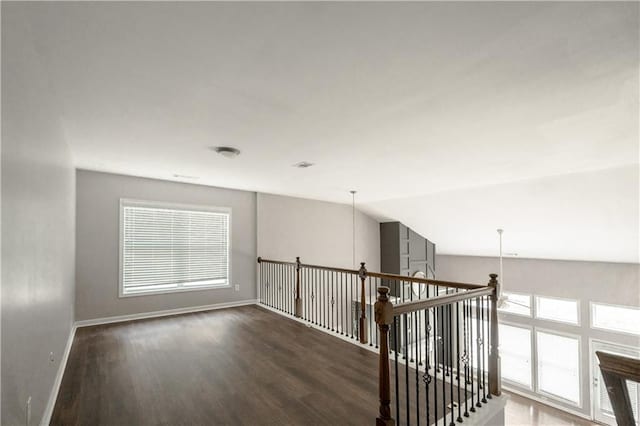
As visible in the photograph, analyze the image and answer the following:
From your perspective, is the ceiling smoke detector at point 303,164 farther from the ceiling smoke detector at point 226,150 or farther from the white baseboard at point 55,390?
the white baseboard at point 55,390

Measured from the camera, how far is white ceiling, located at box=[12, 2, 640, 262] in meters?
1.54

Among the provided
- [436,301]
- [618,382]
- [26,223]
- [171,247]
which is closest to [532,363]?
[436,301]

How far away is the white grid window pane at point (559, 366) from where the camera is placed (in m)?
7.18

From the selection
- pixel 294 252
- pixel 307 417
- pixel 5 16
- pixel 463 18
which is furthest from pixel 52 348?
pixel 294 252

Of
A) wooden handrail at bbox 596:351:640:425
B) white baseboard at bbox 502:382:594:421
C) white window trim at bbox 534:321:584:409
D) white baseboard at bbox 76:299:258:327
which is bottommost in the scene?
white baseboard at bbox 502:382:594:421

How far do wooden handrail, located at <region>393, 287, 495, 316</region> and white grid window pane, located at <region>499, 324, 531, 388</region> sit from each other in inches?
263

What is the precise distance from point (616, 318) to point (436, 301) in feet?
24.5

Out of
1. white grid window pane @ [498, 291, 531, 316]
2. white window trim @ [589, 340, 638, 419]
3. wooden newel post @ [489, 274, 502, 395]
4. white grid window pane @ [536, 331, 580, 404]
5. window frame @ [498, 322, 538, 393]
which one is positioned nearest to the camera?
wooden newel post @ [489, 274, 502, 395]

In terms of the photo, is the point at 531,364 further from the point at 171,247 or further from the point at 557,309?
the point at 171,247

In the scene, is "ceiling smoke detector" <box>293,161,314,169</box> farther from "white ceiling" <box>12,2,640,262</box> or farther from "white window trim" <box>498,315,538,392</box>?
"white window trim" <box>498,315,538,392</box>

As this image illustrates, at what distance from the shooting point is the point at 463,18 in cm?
152

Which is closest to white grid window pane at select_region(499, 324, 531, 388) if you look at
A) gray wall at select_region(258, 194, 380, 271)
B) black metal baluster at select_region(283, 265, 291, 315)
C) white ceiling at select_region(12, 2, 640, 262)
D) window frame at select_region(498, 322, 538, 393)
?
window frame at select_region(498, 322, 538, 393)

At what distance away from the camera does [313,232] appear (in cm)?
773

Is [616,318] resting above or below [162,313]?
below
